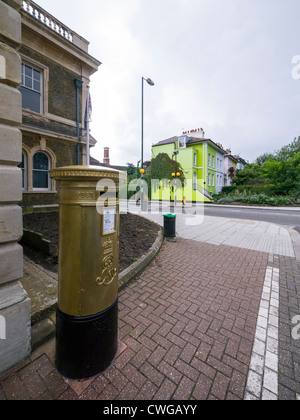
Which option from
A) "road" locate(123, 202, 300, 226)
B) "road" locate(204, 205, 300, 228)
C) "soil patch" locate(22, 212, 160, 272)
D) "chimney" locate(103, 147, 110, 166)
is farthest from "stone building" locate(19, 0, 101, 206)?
"chimney" locate(103, 147, 110, 166)

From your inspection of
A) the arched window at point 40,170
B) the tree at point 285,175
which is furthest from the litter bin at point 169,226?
the tree at point 285,175

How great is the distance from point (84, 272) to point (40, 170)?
875 cm

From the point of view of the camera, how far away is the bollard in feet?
5.39

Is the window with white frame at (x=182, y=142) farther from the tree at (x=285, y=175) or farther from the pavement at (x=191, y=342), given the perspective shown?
the pavement at (x=191, y=342)

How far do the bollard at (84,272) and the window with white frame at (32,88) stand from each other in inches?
361

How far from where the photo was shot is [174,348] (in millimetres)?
2170

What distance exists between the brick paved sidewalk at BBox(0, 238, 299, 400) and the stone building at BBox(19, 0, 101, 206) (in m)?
7.73

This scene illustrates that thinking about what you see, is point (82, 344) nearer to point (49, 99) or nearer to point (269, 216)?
point (49, 99)

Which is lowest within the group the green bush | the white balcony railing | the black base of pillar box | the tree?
the black base of pillar box

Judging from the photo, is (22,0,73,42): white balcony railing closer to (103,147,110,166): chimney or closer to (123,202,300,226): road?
(123,202,300,226): road

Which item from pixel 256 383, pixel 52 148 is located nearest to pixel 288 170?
pixel 52 148

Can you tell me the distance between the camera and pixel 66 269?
1736mm

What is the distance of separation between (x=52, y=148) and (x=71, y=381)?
9.38m
